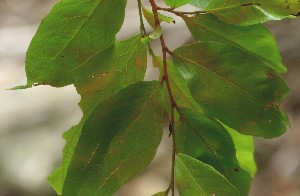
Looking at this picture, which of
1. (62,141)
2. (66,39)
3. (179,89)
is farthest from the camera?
(62,141)

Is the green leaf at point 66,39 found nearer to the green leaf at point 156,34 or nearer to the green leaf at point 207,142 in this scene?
the green leaf at point 156,34

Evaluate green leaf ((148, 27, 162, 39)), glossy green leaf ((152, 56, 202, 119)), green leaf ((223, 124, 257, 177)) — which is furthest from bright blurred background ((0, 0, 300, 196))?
green leaf ((148, 27, 162, 39))

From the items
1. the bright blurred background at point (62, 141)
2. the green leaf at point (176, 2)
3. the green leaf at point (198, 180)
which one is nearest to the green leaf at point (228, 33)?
the green leaf at point (176, 2)

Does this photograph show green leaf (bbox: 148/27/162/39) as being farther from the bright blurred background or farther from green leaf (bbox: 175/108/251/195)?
the bright blurred background

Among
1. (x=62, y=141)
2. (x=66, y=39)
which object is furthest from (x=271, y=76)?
(x=62, y=141)

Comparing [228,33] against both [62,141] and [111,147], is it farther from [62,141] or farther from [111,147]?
[62,141]

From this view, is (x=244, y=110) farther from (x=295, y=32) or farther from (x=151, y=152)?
(x=295, y=32)

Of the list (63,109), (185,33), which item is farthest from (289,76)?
(63,109)
